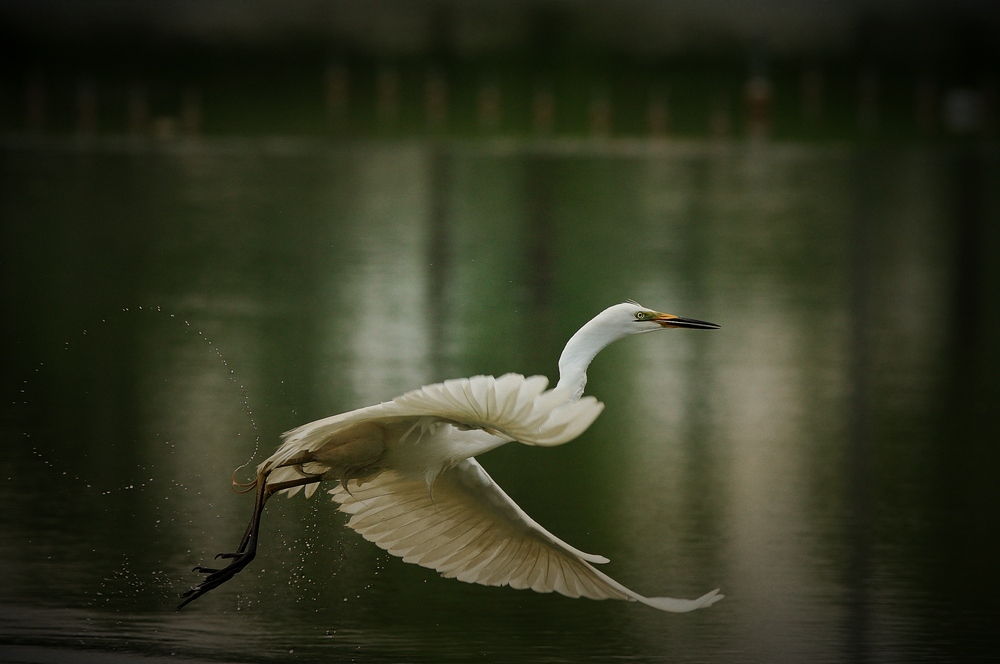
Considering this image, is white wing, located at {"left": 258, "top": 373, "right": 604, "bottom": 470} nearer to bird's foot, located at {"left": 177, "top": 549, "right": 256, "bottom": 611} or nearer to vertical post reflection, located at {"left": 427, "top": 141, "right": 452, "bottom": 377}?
bird's foot, located at {"left": 177, "top": 549, "right": 256, "bottom": 611}

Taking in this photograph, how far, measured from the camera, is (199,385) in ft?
31.2

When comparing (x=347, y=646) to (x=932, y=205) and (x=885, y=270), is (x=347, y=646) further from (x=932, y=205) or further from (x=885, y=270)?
(x=932, y=205)

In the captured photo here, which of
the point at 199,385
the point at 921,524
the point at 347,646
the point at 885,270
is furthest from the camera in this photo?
the point at 885,270

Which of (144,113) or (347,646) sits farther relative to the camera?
(144,113)

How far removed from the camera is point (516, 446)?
831 cm

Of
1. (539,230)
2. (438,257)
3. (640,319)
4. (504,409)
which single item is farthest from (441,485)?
(539,230)

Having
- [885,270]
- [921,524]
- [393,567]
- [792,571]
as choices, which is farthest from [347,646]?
[885,270]

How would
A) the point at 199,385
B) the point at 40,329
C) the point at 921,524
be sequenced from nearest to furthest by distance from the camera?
the point at 921,524, the point at 199,385, the point at 40,329

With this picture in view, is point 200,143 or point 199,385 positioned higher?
point 200,143

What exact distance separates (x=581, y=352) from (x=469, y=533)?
31.6 inches

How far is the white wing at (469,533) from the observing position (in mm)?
5156

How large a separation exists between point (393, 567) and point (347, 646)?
3.20 ft

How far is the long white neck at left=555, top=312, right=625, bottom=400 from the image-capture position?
4.80 m

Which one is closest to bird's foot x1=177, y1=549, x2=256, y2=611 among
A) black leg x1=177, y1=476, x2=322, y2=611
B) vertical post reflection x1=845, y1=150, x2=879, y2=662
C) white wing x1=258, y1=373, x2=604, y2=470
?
black leg x1=177, y1=476, x2=322, y2=611
